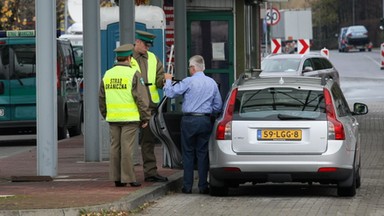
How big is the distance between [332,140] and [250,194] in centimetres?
150

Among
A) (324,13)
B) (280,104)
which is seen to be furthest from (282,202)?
(324,13)

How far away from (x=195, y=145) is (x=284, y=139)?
1.49 m

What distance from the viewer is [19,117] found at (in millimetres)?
25703

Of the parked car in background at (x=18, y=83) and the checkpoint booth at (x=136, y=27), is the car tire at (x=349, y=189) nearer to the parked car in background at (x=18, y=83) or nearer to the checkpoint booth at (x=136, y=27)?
the checkpoint booth at (x=136, y=27)

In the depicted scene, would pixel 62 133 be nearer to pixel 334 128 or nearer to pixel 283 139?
pixel 283 139

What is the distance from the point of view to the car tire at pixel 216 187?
14.6 m

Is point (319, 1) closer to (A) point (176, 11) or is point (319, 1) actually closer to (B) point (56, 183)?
(A) point (176, 11)

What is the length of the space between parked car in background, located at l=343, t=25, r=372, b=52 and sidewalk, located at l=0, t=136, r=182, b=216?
8056 centimetres

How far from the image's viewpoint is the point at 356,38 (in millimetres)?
101938

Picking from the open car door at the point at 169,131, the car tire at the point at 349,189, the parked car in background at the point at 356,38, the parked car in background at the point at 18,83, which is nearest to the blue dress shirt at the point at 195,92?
the open car door at the point at 169,131

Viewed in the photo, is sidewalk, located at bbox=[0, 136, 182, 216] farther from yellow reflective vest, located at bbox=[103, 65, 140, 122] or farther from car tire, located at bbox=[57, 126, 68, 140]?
car tire, located at bbox=[57, 126, 68, 140]

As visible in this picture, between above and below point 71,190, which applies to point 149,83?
above

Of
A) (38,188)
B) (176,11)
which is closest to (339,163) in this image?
(38,188)

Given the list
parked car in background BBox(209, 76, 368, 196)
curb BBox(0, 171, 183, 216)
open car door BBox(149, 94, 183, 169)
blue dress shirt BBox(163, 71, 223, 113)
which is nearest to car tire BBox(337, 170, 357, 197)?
parked car in background BBox(209, 76, 368, 196)
